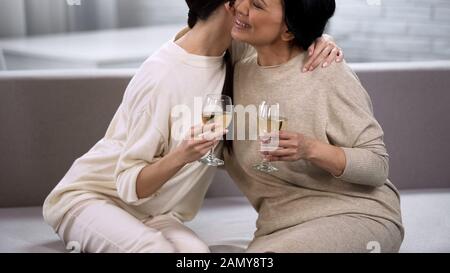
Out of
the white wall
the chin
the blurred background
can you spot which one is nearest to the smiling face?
the chin

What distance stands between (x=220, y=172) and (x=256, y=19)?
0.83 metres

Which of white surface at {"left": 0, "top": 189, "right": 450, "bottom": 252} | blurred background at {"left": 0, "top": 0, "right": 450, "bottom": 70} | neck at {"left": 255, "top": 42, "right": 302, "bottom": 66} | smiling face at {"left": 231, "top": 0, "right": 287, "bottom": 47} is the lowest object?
white surface at {"left": 0, "top": 189, "right": 450, "bottom": 252}

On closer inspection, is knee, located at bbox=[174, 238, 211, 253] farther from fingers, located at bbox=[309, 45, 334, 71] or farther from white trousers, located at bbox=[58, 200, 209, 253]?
fingers, located at bbox=[309, 45, 334, 71]

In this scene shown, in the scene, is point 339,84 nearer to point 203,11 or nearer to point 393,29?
point 203,11

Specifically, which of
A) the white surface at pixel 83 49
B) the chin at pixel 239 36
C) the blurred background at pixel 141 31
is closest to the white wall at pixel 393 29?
the blurred background at pixel 141 31

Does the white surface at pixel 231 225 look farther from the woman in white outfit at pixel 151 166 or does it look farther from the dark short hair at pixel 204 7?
the dark short hair at pixel 204 7

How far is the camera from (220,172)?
2307 millimetres

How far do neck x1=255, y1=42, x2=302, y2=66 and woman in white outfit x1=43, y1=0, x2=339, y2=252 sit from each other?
0.07m

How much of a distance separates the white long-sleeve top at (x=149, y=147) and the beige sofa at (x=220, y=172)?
211 mm

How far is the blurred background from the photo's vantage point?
118 inches

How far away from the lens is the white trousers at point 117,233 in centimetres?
156

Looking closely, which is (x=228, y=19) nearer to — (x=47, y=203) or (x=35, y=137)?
(x=47, y=203)

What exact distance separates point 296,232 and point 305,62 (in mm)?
386
